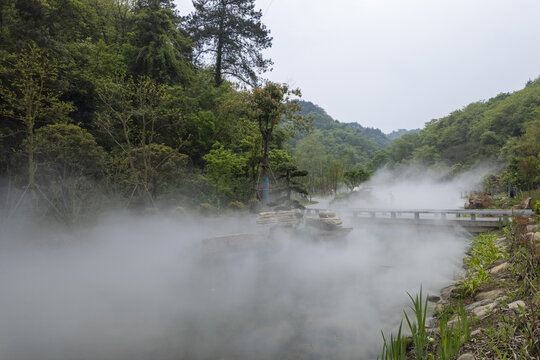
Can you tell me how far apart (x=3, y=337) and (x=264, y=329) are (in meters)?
3.44

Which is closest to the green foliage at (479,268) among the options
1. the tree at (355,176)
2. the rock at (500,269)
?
the rock at (500,269)

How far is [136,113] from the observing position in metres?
10.5

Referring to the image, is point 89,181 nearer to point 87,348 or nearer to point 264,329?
point 87,348

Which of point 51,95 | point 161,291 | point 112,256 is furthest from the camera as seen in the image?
point 51,95

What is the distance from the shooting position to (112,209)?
9.66 meters

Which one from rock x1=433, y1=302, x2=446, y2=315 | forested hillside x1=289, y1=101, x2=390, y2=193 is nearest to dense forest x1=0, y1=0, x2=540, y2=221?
forested hillside x1=289, y1=101, x2=390, y2=193

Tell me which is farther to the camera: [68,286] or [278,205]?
[278,205]

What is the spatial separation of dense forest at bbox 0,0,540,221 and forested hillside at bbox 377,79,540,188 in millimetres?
12442

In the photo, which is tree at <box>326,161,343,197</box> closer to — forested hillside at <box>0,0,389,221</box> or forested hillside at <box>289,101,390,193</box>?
forested hillside at <box>289,101,390,193</box>

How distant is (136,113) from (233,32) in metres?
9.59

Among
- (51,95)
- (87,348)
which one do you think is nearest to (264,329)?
(87,348)

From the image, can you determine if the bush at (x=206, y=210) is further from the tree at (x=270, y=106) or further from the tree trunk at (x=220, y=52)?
the tree trunk at (x=220, y=52)

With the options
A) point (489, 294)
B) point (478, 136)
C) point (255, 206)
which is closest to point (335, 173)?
point (255, 206)

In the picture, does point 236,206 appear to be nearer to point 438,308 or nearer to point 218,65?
point 438,308
